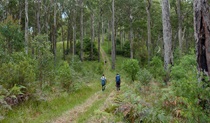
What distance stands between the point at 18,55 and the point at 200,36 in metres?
11.2

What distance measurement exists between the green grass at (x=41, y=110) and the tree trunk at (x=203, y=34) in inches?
244

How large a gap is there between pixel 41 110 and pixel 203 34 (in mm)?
7616

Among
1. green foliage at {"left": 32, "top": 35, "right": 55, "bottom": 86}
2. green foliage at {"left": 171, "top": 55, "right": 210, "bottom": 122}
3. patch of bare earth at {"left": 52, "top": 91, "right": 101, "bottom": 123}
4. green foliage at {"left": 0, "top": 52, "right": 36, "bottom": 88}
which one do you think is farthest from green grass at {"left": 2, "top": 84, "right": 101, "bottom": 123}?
green foliage at {"left": 171, "top": 55, "right": 210, "bottom": 122}

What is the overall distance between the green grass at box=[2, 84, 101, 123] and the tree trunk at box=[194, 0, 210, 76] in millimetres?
6202

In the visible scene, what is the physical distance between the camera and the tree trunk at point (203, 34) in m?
5.07

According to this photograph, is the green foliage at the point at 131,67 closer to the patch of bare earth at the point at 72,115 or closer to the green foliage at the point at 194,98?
the patch of bare earth at the point at 72,115

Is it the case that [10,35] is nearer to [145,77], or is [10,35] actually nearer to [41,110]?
[41,110]

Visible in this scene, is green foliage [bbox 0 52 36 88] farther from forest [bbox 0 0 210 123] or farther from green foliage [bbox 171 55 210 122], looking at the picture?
green foliage [bbox 171 55 210 122]

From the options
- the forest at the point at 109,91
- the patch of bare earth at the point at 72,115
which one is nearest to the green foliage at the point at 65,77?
the forest at the point at 109,91

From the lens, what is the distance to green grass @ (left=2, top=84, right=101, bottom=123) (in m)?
8.92

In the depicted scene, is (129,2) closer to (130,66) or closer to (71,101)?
(130,66)

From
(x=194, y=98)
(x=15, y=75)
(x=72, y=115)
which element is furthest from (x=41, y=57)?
(x=194, y=98)

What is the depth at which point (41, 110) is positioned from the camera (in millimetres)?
10344

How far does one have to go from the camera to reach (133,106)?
6.64 metres
